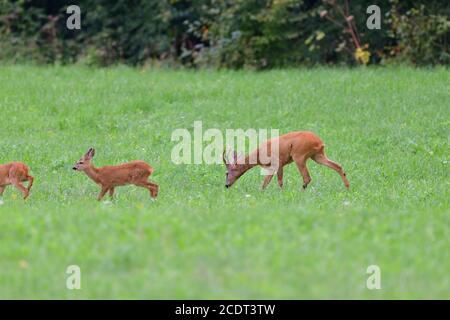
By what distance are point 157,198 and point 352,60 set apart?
52.7 ft

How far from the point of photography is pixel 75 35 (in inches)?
1271

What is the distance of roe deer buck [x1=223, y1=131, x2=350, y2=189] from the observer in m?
14.2

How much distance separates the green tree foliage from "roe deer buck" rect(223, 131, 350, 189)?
1204cm

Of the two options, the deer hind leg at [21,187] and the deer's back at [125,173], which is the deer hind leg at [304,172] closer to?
the deer's back at [125,173]

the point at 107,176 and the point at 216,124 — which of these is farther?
the point at 216,124

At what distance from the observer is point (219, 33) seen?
2817 cm

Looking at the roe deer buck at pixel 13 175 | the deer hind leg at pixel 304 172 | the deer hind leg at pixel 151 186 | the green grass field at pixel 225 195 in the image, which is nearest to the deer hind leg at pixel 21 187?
the roe deer buck at pixel 13 175

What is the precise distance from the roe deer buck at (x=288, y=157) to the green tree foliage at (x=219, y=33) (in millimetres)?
12042

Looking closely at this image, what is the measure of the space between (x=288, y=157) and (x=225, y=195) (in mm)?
1343

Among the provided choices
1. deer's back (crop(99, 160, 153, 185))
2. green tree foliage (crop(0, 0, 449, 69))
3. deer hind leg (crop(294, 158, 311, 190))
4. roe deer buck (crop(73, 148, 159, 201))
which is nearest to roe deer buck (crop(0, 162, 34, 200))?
roe deer buck (crop(73, 148, 159, 201))

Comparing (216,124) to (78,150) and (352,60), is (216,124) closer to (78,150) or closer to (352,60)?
(78,150)

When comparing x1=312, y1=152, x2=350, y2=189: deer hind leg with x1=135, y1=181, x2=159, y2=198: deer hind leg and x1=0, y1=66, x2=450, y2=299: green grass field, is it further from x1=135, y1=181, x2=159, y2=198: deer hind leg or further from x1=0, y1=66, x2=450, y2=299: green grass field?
x1=135, y1=181, x2=159, y2=198: deer hind leg

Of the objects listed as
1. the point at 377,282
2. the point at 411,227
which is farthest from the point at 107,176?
the point at 377,282
